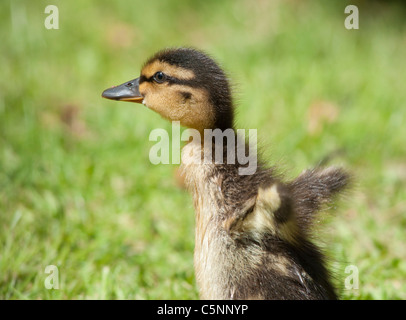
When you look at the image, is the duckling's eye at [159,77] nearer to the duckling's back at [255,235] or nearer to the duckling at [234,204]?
the duckling at [234,204]

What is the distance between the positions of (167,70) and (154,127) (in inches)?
63.5

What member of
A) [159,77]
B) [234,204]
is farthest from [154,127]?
[234,204]

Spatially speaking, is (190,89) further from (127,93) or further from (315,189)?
(315,189)

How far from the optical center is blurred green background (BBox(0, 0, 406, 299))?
8.82ft

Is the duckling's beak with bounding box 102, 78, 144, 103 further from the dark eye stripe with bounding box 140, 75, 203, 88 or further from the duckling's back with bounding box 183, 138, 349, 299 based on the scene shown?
the duckling's back with bounding box 183, 138, 349, 299

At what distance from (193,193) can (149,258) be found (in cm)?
86

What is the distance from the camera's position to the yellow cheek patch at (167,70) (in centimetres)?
212

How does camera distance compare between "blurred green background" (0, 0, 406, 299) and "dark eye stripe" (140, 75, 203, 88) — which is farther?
"blurred green background" (0, 0, 406, 299)

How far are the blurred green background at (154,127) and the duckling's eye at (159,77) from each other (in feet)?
1.04

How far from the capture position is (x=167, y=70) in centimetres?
218

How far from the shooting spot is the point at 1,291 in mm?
2408

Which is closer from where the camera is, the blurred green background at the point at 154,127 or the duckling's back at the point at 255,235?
the duckling's back at the point at 255,235

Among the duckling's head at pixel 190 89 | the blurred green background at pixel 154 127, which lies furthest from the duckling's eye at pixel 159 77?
the blurred green background at pixel 154 127

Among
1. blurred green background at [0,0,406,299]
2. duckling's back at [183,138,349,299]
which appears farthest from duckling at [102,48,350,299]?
blurred green background at [0,0,406,299]
